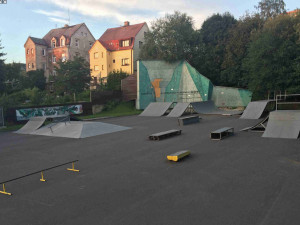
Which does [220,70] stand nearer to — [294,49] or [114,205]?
[294,49]

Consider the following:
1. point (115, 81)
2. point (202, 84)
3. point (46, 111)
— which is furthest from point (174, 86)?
point (46, 111)

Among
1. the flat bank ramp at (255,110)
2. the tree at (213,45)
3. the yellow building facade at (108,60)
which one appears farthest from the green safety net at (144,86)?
the flat bank ramp at (255,110)

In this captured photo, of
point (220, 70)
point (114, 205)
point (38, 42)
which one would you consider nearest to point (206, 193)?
point (114, 205)

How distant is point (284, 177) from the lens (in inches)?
258

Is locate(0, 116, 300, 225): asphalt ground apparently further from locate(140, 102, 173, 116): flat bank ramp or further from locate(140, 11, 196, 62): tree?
locate(140, 11, 196, 62): tree

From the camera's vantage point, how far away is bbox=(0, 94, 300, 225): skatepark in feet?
15.4

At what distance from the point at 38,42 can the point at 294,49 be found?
44585 millimetres

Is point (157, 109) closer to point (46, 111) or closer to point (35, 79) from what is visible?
point (46, 111)

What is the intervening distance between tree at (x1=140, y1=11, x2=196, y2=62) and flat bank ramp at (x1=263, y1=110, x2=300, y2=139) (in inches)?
880

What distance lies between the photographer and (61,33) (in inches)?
1933

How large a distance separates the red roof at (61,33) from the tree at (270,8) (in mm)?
32888

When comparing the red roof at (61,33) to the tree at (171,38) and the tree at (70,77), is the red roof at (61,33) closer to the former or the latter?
the tree at (70,77)

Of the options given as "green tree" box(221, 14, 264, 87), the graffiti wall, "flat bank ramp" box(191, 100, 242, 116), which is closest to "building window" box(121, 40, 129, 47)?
"green tree" box(221, 14, 264, 87)

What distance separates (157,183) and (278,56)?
2349cm
